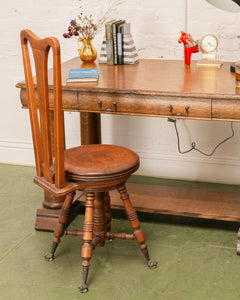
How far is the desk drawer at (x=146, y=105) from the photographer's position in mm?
2416

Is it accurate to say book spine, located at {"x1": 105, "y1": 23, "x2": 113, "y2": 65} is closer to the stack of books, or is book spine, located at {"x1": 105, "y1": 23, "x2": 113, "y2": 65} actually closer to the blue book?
the stack of books

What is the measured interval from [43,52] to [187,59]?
1.27m

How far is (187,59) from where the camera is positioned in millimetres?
3020

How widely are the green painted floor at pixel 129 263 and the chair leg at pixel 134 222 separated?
0.05 m

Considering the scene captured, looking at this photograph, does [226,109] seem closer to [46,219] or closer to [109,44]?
[109,44]

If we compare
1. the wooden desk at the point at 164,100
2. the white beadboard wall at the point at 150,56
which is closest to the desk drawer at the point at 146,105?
the wooden desk at the point at 164,100

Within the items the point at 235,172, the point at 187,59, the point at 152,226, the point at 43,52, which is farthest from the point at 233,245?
the point at 43,52

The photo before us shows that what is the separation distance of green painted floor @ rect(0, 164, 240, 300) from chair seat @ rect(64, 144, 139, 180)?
55cm

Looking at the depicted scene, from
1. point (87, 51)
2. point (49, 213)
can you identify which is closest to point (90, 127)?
point (87, 51)

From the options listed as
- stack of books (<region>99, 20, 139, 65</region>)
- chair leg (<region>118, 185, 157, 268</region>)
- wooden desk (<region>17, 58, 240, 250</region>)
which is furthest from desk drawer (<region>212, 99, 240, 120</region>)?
stack of books (<region>99, 20, 139, 65</region>)

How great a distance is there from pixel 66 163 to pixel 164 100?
0.58 m

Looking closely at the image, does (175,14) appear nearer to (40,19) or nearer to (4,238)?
(40,19)

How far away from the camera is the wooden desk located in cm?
241

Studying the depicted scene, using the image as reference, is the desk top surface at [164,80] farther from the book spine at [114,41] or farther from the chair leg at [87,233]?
the chair leg at [87,233]
